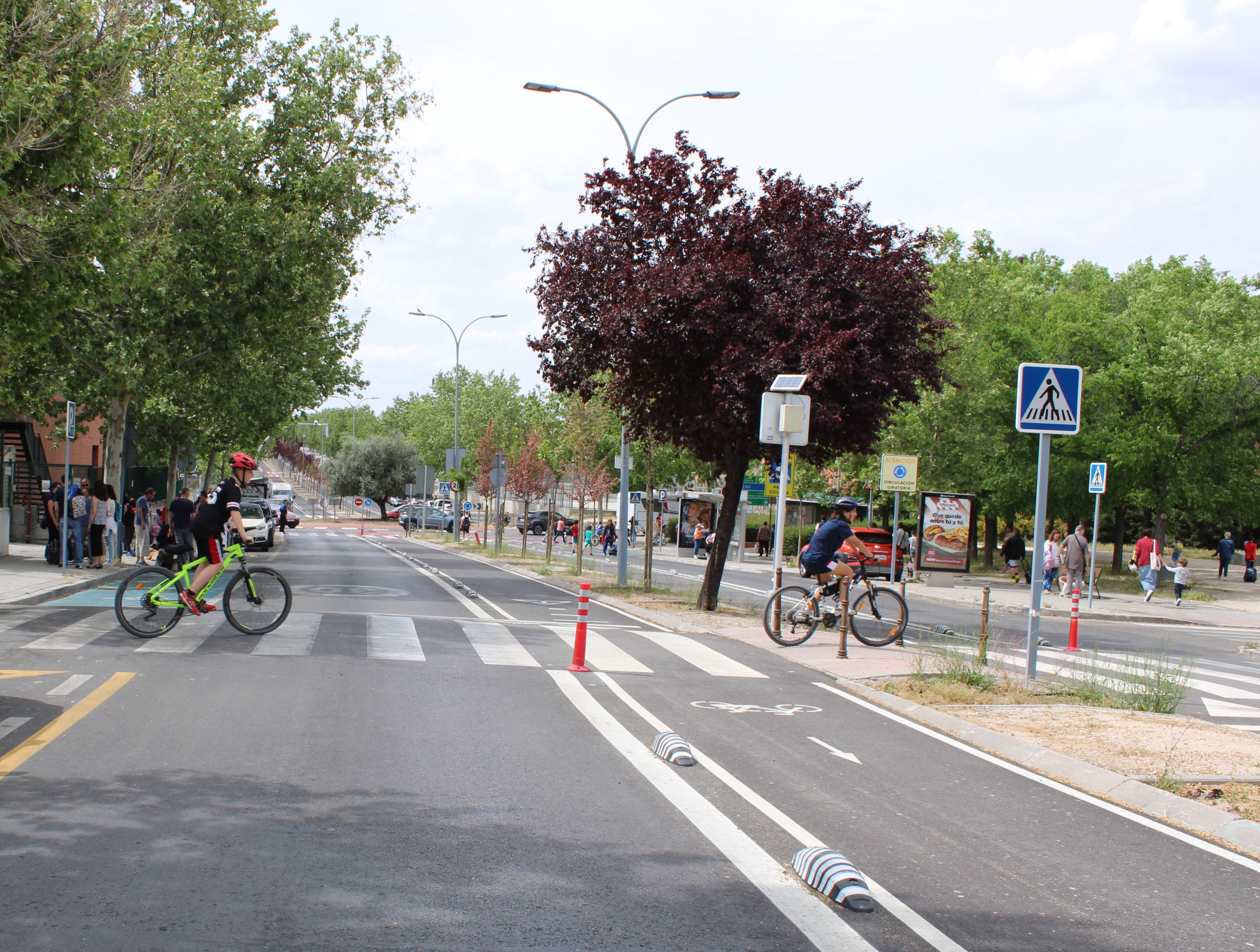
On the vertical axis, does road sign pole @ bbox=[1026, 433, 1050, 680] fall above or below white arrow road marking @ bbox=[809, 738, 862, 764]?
above

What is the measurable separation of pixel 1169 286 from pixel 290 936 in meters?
42.0

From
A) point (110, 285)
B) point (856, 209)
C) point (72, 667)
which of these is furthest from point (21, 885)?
point (856, 209)

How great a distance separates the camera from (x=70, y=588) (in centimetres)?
1822

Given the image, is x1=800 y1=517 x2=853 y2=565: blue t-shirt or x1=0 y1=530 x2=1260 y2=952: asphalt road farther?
x1=800 y1=517 x2=853 y2=565: blue t-shirt

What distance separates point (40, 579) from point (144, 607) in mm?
9491

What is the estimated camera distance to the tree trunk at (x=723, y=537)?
19109 millimetres

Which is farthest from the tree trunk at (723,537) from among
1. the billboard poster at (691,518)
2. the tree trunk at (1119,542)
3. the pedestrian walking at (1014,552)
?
the billboard poster at (691,518)

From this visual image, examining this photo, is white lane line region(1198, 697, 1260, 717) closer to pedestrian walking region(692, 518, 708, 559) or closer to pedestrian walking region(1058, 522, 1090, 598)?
pedestrian walking region(1058, 522, 1090, 598)

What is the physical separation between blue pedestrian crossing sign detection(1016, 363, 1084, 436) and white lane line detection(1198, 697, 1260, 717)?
2933mm

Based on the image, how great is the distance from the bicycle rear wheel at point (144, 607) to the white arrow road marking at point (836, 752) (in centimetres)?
729

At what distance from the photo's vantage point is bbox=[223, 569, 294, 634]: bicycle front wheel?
12.4 meters

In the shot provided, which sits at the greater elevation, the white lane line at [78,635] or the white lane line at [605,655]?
the white lane line at [605,655]

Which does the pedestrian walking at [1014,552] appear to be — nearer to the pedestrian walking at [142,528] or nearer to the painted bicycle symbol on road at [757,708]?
the pedestrian walking at [142,528]

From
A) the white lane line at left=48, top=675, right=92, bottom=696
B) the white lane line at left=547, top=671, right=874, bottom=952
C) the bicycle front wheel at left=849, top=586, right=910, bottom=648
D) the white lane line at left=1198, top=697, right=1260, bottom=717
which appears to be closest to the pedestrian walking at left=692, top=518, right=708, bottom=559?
the bicycle front wheel at left=849, top=586, right=910, bottom=648
